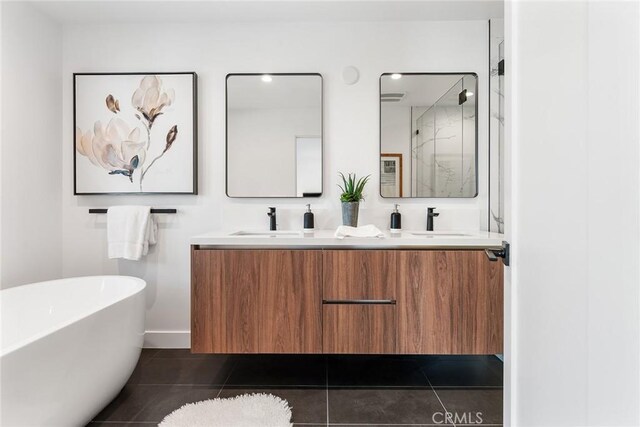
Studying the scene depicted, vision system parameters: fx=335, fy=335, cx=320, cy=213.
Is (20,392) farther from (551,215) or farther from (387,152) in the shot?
(387,152)

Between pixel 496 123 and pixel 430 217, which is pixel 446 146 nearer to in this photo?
pixel 496 123

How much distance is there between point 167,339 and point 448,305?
1.78 meters

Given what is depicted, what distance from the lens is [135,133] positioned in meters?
2.17

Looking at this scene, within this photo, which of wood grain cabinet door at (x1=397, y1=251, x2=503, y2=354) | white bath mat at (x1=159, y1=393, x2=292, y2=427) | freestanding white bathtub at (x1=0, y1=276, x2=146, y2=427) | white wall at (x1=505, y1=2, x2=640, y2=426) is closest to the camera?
white wall at (x1=505, y1=2, x2=640, y2=426)

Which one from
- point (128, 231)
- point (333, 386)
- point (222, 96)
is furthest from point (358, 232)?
point (128, 231)

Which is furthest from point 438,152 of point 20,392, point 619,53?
point 20,392

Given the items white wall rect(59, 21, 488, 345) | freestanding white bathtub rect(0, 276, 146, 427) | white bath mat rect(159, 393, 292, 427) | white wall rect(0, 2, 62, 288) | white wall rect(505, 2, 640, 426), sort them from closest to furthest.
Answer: white wall rect(505, 2, 640, 426) < freestanding white bathtub rect(0, 276, 146, 427) < white bath mat rect(159, 393, 292, 427) < white wall rect(0, 2, 62, 288) < white wall rect(59, 21, 488, 345)

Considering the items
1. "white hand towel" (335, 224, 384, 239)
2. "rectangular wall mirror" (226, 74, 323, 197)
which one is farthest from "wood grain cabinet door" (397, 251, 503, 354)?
"rectangular wall mirror" (226, 74, 323, 197)

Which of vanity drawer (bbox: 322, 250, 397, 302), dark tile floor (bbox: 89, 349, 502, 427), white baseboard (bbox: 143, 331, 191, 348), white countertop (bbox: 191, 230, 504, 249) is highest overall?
white countertop (bbox: 191, 230, 504, 249)

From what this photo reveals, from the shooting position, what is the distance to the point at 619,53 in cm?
51

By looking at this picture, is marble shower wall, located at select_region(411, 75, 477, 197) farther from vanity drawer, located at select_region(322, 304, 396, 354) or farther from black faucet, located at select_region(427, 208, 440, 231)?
vanity drawer, located at select_region(322, 304, 396, 354)

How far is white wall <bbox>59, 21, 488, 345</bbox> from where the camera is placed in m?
2.15

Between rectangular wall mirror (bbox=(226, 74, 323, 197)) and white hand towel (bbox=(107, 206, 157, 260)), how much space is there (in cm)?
61

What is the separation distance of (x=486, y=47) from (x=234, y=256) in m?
2.02
